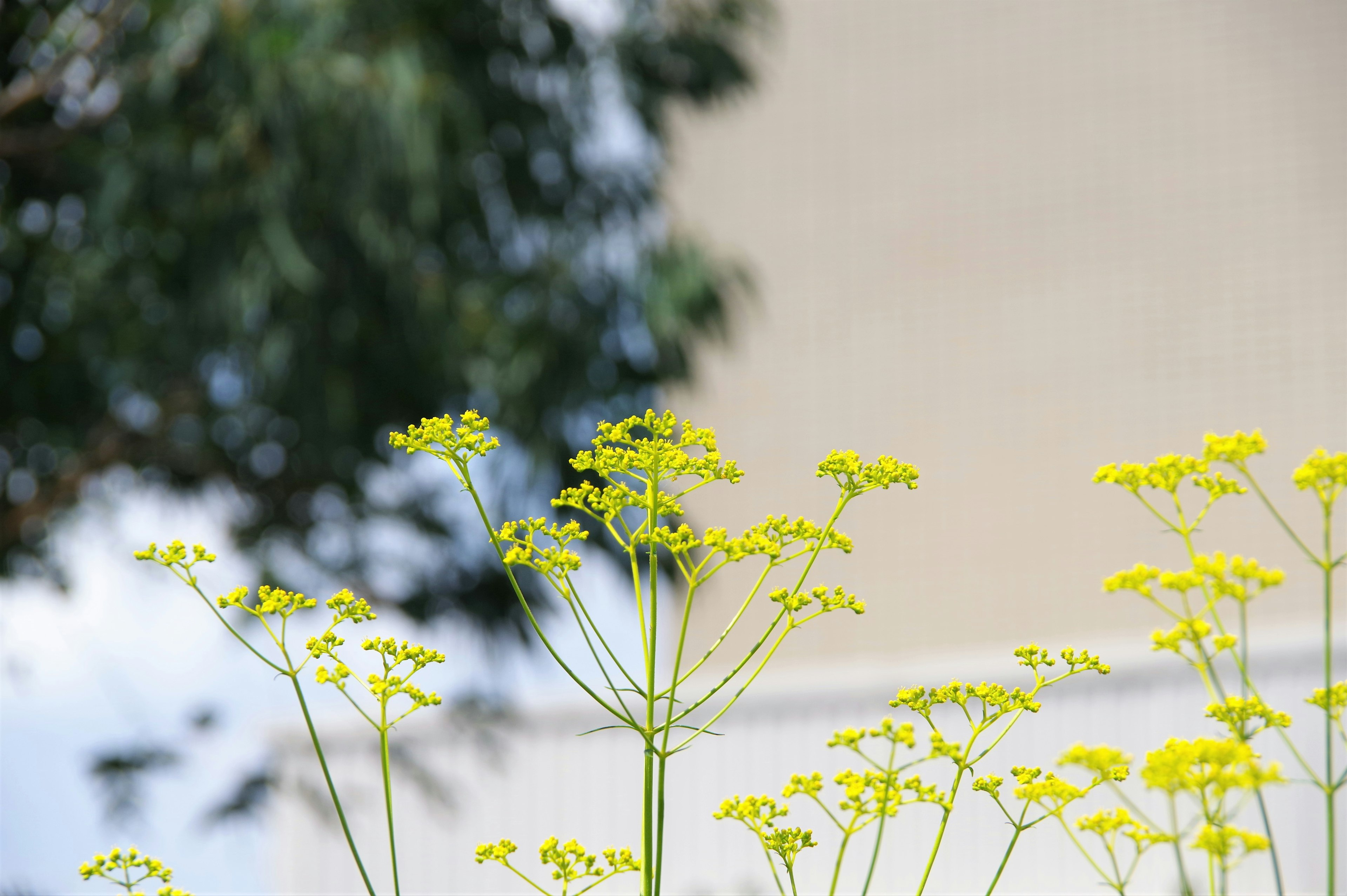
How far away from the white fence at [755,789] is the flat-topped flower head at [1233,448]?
2.31 metres

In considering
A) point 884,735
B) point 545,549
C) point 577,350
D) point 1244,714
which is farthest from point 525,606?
point 577,350

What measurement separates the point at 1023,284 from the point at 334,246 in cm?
402

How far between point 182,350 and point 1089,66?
15.9 feet

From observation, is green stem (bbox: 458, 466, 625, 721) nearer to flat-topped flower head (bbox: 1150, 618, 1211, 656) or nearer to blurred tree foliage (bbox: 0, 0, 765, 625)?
flat-topped flower head (bbox: 1150, 618, 1211, 656)

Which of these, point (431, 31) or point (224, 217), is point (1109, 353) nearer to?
point (431, 31)

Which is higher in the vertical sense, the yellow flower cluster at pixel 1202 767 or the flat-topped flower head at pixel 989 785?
the flat-topped flower head at pixel 989 785

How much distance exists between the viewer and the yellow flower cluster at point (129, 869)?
538 millimetres

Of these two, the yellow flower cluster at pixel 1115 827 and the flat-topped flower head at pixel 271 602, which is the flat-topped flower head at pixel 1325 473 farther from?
the flat-topped flower head at pixel 271 602

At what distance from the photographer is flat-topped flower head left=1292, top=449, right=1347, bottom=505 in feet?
1.69

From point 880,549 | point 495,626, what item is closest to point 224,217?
point 495,626

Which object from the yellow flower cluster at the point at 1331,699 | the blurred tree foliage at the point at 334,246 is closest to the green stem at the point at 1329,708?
the yellow flower cluster at the point at 1331,699

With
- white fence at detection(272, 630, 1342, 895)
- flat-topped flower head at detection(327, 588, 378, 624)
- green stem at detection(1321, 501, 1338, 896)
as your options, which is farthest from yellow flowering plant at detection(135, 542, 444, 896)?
white fence at detection(272, 630, 1342, 895)

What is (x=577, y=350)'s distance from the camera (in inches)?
111

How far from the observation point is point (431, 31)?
2.79 m
